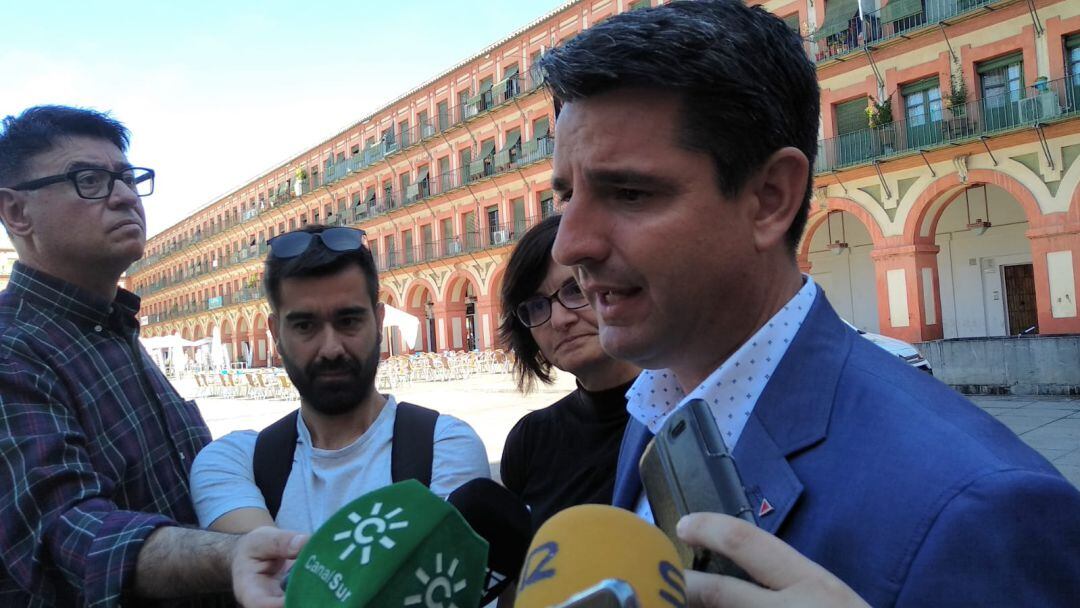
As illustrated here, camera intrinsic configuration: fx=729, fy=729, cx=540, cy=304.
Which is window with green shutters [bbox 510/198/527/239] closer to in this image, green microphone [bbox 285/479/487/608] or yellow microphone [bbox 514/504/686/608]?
green microphone [bbox 285/479/487/608]

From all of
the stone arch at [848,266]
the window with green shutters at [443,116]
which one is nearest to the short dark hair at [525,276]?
the stone arch at [848,266]

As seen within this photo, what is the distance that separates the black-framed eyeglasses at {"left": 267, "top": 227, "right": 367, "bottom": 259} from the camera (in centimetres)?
226

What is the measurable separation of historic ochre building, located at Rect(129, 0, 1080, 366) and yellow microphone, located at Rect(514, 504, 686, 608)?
703 centimetres

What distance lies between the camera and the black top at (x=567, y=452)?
2.14m

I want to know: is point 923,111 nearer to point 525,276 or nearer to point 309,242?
point 525,276

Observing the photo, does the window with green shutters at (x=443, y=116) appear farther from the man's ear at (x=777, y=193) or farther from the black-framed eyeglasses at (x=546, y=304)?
the man's ear at (x=777, y=193)

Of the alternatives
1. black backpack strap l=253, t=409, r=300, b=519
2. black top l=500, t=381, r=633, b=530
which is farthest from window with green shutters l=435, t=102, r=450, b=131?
black backpack strap l=253, t=409, r=300, b=519

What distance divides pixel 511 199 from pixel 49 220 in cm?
2772

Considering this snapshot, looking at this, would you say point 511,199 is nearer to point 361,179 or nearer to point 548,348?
point 361,179

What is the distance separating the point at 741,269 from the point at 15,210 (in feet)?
6.64

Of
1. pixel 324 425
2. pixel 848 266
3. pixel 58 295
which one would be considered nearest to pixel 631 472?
pixel 324 425

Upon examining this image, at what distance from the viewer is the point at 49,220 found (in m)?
2.04

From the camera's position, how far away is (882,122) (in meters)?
18.4

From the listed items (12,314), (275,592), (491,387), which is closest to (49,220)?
(12,314)
